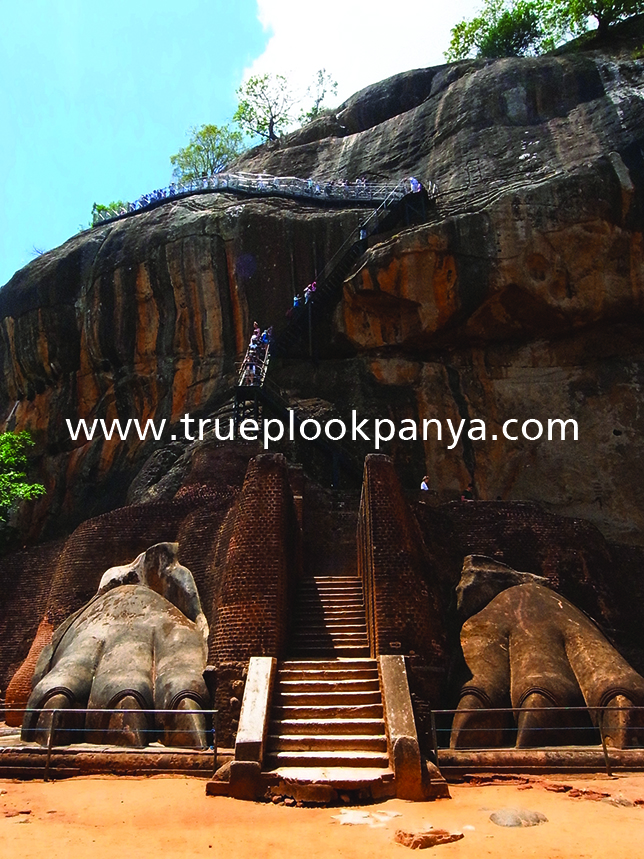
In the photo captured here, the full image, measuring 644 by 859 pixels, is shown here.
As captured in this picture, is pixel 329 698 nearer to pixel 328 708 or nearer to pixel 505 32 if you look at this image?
pixel 328 708

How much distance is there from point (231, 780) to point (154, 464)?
1527 centimetres

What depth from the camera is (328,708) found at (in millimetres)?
9164

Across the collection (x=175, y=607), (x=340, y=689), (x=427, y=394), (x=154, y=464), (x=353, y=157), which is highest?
(x=353, y=157)

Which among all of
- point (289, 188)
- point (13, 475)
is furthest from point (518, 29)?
point (13, 475)

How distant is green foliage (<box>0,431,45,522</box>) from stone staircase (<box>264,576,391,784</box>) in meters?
12.7

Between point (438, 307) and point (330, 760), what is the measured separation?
17.3 metres

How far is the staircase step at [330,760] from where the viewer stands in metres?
8.18

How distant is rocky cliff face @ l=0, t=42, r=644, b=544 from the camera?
23.1 m

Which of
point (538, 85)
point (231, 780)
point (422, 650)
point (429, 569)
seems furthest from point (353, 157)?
point (231, 780)

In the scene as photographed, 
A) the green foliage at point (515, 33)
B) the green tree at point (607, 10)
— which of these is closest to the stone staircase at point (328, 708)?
the green tree at point (607, 10)

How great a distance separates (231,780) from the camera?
7.86 metres

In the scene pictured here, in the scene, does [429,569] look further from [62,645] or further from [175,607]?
[62,645]

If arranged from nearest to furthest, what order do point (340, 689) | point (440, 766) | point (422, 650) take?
point (440, 766), point (340, 689), point (422, 650)

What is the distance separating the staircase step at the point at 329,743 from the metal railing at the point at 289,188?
20792 millimetres
